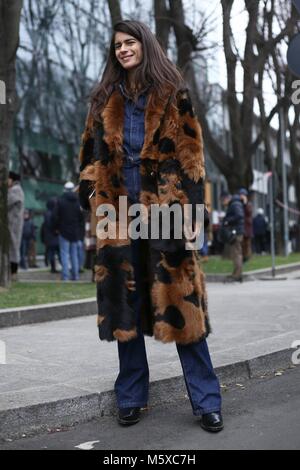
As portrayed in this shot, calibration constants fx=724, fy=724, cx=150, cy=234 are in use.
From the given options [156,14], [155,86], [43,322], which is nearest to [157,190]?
[155,86]

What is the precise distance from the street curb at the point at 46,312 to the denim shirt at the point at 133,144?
12.5 ft

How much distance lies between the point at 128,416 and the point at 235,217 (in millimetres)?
9513

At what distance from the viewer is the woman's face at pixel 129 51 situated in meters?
4.06

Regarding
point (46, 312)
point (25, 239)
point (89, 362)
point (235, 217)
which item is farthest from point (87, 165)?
point (25, 239)

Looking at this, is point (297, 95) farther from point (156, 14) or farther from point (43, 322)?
point (43, 322)

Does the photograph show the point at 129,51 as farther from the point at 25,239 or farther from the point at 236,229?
the point at 25,239

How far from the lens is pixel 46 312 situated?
26.2 feet

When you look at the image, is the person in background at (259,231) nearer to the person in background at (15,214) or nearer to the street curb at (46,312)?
the person in background at (15,214)

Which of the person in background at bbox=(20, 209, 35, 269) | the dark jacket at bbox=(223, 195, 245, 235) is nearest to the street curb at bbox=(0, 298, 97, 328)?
the dark jacket at bbox=(223, 195, 245, 235)

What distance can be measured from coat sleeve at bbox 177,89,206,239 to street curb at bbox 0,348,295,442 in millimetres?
1306

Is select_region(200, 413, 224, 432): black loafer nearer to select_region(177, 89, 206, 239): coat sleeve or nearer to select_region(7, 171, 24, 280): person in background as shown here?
select_region(177, 89, 206, 239): coat sleeve

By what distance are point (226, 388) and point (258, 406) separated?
22.2 inches

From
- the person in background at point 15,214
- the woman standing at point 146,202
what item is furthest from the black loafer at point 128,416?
the person in background at point 15,214

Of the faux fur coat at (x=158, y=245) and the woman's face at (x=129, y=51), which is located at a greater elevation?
the woman's face at (x=129, y=51)
